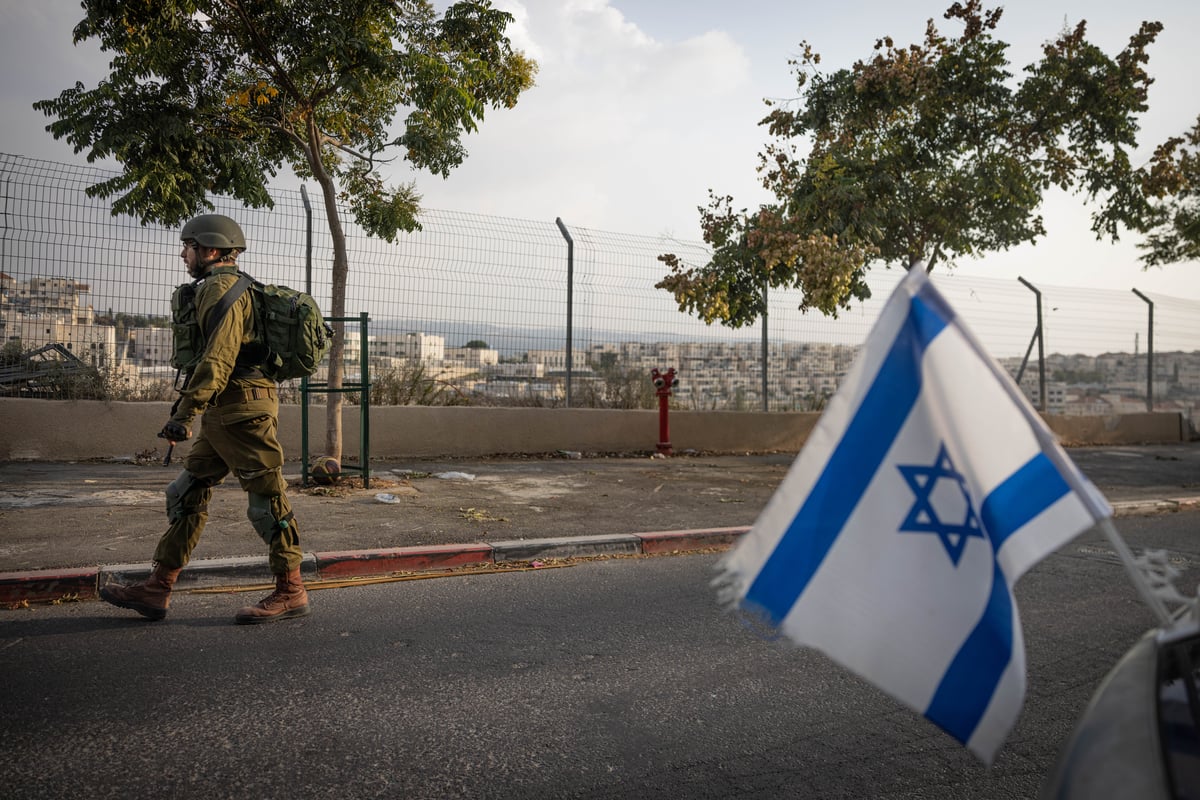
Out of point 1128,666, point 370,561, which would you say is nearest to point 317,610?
point 370,561

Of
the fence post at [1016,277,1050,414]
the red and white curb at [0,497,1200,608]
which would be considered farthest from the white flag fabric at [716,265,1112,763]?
the fence post at [1016,277,1050,414]

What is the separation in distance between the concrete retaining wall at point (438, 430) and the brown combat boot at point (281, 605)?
567cm

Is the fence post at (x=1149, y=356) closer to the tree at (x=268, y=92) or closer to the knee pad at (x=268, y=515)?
the tree at (x=268, y=92)

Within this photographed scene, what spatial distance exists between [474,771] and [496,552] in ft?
10.5

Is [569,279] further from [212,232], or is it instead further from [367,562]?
Result: [212,232]

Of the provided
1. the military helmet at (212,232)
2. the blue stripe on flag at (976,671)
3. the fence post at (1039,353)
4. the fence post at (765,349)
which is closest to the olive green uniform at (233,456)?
the military helmet at (212,232)

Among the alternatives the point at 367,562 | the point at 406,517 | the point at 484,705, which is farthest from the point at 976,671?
the point at 406,517

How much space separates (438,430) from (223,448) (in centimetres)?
641

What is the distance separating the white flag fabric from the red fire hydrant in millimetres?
9796

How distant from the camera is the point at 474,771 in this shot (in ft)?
9.25

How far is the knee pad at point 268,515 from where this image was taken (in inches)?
176

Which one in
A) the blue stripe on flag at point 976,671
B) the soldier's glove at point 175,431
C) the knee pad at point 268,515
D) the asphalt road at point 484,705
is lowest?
the asphalt road at point 484,705

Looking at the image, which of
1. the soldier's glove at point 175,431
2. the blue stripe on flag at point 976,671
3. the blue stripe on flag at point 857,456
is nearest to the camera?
Answer: the blue stripe on flag at point 976,671

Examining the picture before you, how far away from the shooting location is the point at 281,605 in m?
4.49
